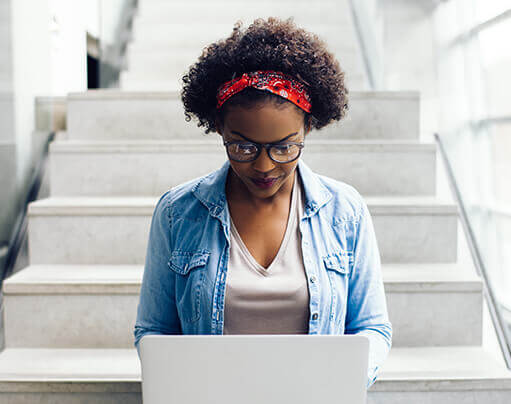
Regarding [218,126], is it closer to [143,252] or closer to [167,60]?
[143,252]

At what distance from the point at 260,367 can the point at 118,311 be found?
896 millimetres

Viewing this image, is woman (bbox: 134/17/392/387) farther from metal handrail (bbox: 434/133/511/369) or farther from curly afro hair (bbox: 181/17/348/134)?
metal handrail (bbox: 434/133/511/369)

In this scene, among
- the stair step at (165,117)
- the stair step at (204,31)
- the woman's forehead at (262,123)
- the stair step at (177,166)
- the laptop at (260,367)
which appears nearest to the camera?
the laptop at (260,367)

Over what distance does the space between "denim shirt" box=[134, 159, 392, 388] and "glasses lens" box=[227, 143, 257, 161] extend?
0.46 ft

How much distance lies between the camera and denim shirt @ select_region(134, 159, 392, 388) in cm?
89

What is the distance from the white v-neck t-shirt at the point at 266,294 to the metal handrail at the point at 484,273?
79 cm

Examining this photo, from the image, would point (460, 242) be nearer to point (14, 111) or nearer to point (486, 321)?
point (486, 321)

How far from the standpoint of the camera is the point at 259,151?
80 centimetres

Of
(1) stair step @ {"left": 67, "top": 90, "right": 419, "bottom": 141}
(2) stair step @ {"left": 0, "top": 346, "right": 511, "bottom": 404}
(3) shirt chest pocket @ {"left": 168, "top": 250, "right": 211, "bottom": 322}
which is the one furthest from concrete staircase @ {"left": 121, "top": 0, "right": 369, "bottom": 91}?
(3) shirt chest pocket @ {"left": 168, "top": 250, "right": 211, "bottom": 322}

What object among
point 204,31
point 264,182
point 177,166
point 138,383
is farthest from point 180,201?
point 204,31

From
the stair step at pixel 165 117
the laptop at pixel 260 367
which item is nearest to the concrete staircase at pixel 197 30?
the stair step at pixel 165 117

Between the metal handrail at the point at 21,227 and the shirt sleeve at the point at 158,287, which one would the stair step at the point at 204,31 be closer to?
the metal handrail at the point at 21,227

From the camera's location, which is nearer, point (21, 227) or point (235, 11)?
point (21, 227)

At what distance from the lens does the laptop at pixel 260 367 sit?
0.62 metres
